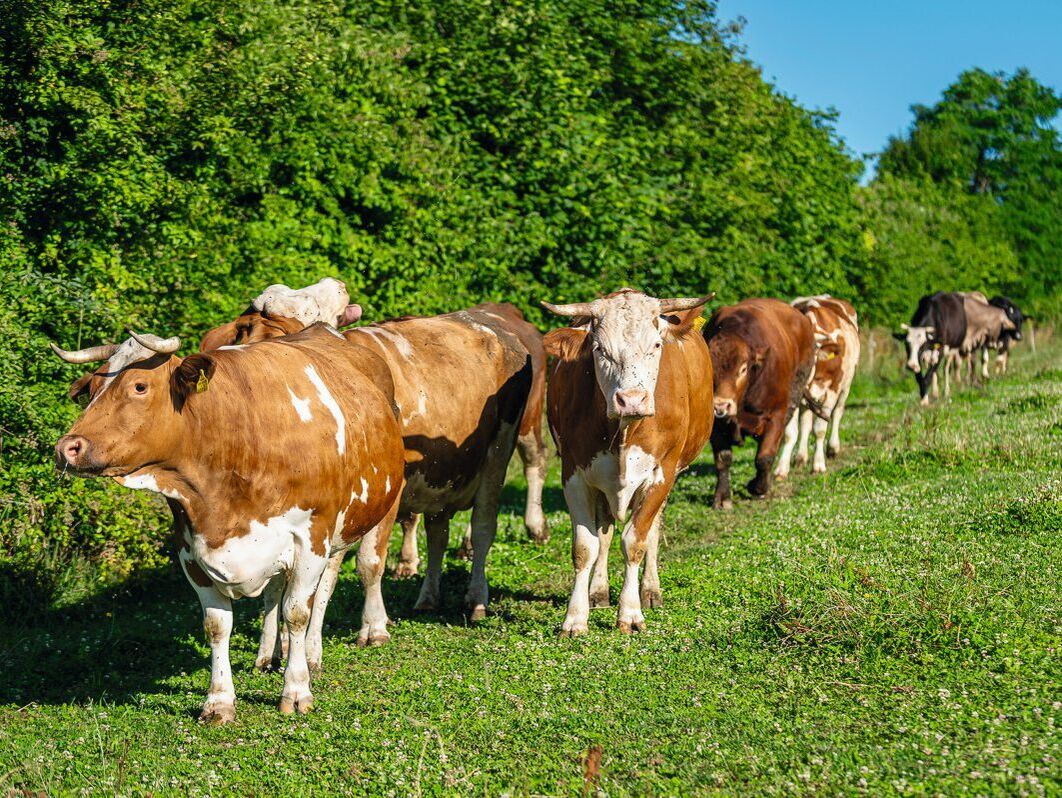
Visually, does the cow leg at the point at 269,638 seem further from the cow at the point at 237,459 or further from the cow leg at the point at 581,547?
the cow leg at the point at 581,547

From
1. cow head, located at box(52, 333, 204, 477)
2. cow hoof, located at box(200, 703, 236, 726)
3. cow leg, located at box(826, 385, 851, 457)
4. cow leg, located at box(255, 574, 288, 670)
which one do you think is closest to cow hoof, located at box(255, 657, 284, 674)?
cow leg, located at box(255, 574, 288, 670)

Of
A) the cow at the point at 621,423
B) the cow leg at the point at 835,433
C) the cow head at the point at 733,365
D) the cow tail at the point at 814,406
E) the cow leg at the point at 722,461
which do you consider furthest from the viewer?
the cow leg at the point at 835,433

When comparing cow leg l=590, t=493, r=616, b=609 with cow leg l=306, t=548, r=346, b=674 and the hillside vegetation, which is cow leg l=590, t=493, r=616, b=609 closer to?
cow leg l=306, t=548, r=346, b=674

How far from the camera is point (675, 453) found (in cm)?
956

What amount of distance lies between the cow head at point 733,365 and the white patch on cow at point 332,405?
6796 millimetres

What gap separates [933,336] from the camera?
26.1 metres

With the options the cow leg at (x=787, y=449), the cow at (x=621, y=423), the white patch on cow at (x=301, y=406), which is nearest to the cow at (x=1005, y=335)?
the cow leg at (x=787, y=449)

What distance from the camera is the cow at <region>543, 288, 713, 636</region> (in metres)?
8.73

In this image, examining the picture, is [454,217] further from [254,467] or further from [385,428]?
[254,467]

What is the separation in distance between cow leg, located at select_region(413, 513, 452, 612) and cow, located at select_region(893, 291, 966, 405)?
1558 centimetres

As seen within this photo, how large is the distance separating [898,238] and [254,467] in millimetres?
35305

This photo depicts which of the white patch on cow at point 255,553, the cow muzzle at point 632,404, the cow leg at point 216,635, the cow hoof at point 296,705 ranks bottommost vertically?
the cow hoof at point 296,705

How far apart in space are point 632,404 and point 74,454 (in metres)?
3.71

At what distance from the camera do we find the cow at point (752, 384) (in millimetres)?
14344
